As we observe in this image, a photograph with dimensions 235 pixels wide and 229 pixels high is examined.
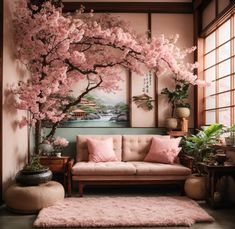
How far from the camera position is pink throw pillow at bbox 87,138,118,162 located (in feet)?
17.1

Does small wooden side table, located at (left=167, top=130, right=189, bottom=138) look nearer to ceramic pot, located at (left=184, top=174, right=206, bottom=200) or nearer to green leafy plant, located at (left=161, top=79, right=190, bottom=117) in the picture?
green leafy plant, located at (left=161, top=79, right=190, bottom=117)

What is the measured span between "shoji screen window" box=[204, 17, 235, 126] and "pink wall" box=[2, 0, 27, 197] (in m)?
3.17

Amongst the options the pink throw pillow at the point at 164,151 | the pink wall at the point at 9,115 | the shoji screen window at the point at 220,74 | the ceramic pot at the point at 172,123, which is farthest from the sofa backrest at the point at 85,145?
the shoji screen window at the point at 220,74

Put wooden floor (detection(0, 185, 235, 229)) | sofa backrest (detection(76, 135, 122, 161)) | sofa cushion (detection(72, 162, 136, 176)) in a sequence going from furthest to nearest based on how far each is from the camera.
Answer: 1. sofa backrest (detection(76, 135, 122, 161))
2. sofa cushion (detection(72, 162, 136, 176))
3. wooden floor (detection(0, 185, 235, 229))

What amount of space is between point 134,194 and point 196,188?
103cm

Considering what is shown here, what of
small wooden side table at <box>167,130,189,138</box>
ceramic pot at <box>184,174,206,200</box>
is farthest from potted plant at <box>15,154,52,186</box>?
small wooden side table at <box>167,130,189,138</box>

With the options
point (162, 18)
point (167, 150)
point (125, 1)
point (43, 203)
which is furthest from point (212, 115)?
point (43, 203)

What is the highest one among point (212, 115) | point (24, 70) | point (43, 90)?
point (24, 70)

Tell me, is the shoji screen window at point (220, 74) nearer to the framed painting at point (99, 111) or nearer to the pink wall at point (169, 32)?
the pink wall at point (169, 32)

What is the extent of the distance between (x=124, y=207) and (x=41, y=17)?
9.36 ft

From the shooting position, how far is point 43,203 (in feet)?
13.0

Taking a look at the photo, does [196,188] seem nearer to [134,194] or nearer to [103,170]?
[134,194]

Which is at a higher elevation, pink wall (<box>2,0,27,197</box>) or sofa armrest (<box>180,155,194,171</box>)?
pink wall (<box>2,0,27,197</box>)

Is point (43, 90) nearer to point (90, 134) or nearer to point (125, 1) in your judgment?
point (90, 134)
